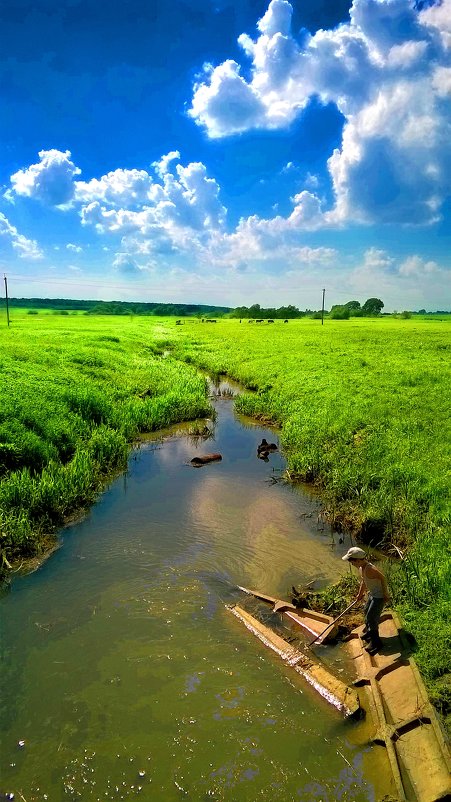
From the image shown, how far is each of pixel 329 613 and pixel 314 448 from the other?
8.29m

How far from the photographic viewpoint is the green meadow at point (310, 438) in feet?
33.5

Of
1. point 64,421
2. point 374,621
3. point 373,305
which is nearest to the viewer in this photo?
point 374,621

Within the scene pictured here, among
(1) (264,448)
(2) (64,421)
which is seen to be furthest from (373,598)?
(2) (64,421)

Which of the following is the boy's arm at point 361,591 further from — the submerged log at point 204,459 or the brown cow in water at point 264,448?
the brown cow in water at point 264,448

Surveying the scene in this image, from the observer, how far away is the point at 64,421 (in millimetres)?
17297

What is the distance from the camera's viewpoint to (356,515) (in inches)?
500

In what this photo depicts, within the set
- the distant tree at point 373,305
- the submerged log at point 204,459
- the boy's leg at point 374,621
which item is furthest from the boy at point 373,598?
the distant tree at point 373,305

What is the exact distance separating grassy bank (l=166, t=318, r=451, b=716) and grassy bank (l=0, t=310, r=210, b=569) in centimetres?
520

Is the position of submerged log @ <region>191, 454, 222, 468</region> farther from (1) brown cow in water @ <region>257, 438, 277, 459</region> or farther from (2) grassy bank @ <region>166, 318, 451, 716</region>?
(2) grassy bank @ <region>166, 318, 451, 716</region>

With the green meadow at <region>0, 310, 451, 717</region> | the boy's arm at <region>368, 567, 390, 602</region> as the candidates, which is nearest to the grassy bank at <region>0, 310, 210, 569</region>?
the green meadow at <region>0, 310, 451, 717</region>

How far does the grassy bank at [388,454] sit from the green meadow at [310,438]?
1.5 inches

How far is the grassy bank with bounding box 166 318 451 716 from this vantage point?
28.5ft

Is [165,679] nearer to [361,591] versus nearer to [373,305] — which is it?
[361,591]

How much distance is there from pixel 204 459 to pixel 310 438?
4.09 metres
